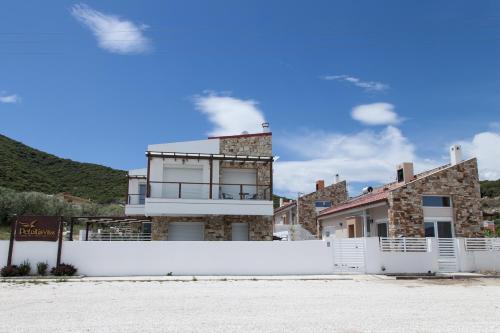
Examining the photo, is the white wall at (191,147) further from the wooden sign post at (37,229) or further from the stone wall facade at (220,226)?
the wooden sign post at (37,229)

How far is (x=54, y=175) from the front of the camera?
2699 inches

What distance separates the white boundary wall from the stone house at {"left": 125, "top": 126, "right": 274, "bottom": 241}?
3501 millimetres

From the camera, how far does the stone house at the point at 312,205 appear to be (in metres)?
35.6

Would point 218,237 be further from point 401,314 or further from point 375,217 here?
point 401,314

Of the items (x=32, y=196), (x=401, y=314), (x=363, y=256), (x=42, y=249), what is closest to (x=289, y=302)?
(x=401, y=314)

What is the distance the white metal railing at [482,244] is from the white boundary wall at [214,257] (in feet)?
5.87

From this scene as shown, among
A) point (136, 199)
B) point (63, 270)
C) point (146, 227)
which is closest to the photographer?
point (63, 270)

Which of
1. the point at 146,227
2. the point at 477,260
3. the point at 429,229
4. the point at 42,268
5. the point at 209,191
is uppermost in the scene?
the point at 209,191

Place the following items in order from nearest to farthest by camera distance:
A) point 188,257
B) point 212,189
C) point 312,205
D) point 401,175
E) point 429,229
A: point 188,257 < point 429,229 < point 212,189 < point 401,175 < point 312,205

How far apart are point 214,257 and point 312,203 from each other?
61.3 ft

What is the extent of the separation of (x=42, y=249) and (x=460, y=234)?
18644 millimetres

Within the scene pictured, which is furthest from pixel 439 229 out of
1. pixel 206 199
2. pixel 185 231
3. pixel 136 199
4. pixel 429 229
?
pixel 136 199

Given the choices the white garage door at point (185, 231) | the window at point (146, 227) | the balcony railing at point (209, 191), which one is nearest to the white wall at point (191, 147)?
the balcony railing at point (209, 191)

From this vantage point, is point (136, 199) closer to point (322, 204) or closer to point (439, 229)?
point (322, 204)
